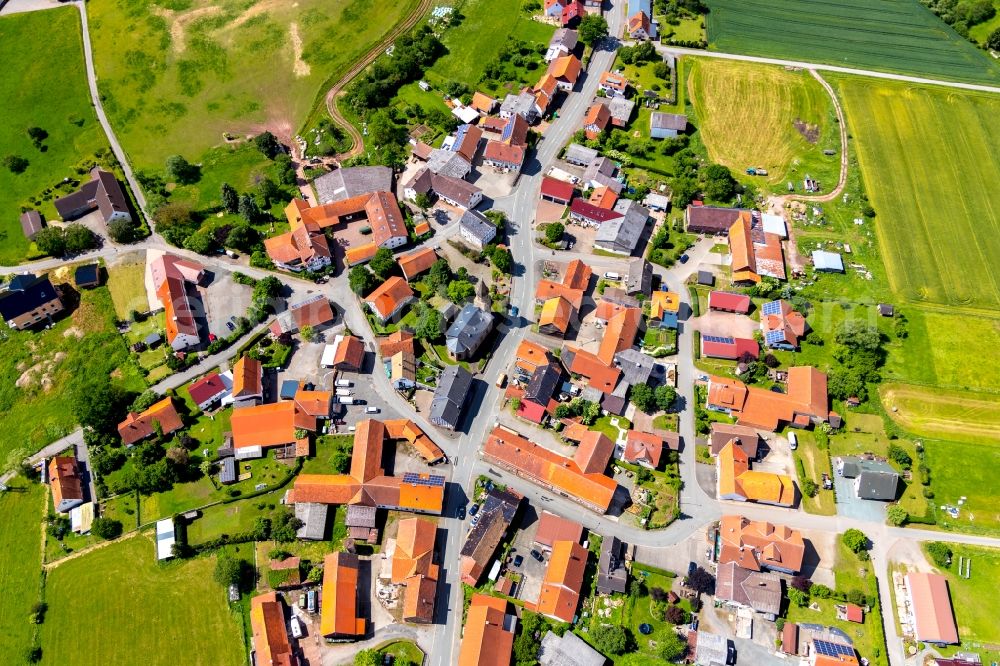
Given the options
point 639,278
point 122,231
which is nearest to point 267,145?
point 122,231

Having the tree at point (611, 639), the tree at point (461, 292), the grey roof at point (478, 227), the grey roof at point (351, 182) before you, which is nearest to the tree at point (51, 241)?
the grey roof at point (351, 182)

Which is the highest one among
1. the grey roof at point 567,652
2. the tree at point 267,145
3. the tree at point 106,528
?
the tree at point 267,145

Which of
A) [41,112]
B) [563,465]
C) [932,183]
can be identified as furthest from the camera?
[41,112]

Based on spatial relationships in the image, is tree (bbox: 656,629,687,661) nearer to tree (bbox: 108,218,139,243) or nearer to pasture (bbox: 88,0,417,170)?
tree (bbox: 108,218,139,243)

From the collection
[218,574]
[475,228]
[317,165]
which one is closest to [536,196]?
[475,228]

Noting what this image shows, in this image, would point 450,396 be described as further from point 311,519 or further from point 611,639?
point 611,639

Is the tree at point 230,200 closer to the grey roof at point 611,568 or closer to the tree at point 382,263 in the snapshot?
the tree at point 382,263
